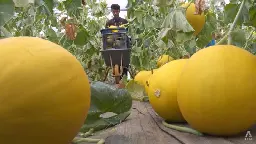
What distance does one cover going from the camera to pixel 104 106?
1.41 m

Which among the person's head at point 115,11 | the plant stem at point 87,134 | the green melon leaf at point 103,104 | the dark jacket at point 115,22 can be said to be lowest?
the plant stem at point 87,134

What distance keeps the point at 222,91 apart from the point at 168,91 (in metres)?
0.36

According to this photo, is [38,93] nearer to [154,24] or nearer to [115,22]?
[154,24]

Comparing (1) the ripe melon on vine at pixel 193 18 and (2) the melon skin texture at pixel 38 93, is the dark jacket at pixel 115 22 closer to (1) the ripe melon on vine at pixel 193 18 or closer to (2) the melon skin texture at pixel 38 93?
(1) the ripe melon on vine at pixel 193 18

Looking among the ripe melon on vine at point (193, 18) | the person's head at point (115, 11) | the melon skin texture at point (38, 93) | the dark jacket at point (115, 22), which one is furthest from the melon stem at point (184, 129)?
the person's head at point (115, 11)

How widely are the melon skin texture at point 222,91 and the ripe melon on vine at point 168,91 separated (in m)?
0.24

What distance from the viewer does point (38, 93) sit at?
0.88m

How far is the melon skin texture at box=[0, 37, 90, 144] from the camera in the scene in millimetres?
857

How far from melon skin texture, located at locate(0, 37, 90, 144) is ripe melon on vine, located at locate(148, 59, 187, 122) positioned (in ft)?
2.07

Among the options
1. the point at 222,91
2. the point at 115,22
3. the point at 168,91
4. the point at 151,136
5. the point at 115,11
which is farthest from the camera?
the point at 115,11

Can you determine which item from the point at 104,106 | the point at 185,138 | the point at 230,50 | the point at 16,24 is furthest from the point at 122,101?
the point at 16,24

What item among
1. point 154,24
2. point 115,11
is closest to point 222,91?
point 154,24

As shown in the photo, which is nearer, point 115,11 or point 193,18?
point 193,18

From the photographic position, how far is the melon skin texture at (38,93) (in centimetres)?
86
